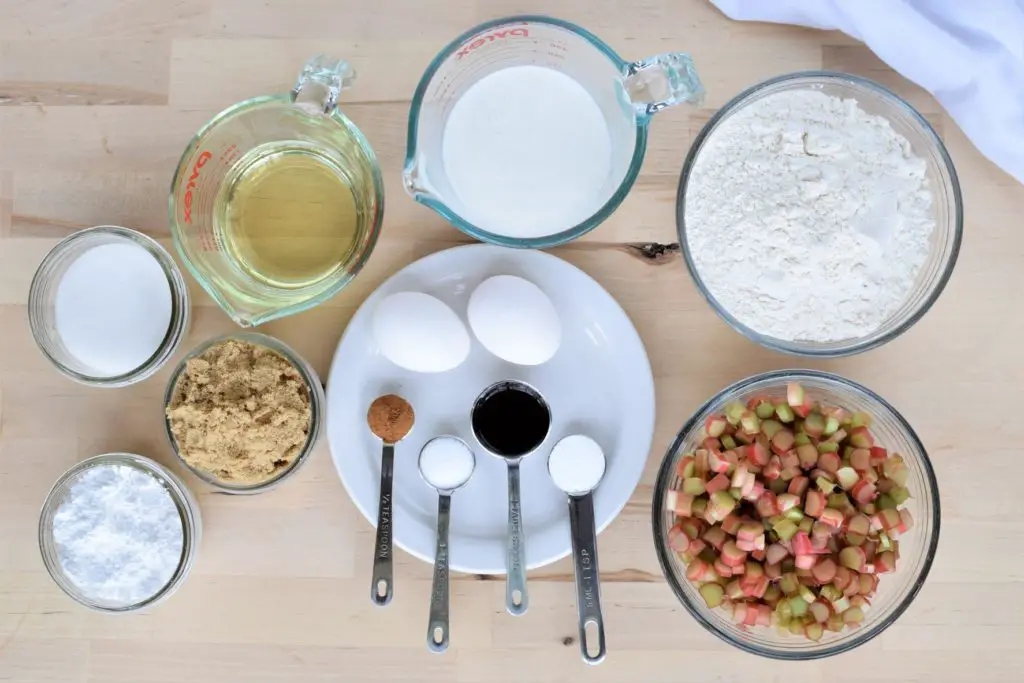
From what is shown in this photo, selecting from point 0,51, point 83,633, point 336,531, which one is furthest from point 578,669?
point 0,51

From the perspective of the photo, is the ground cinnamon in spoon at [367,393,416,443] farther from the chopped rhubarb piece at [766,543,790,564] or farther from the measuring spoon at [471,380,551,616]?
the chopped rhubarb piece at [766,543,790,564]

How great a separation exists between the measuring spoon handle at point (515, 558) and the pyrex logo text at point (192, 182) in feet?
1.81

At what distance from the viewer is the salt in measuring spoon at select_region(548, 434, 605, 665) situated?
99 centimetres

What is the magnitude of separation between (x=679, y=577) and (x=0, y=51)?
1225mm

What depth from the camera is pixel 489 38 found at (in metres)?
0.92

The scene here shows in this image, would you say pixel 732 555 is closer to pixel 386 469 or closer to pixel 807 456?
pixel 807 456

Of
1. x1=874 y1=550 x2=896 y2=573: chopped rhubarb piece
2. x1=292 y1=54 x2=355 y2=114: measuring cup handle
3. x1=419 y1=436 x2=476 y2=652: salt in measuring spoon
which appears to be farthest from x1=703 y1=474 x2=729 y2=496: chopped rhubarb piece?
x1=292 y1=54 x2=355 y2=114: measuring cup handle

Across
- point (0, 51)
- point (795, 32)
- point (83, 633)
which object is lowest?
point (83, 633)

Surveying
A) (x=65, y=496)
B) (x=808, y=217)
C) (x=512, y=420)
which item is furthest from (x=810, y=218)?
(x=65, y=496)

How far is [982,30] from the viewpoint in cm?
98

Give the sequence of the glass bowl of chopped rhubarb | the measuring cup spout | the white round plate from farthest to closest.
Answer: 1. the white round plate
2. the glass bowl of chopped rhubarb
3. the measuring cup spout

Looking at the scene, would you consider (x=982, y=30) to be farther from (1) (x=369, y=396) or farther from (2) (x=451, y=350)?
(1) (x=369, y=396)

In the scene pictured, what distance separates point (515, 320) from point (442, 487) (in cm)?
26

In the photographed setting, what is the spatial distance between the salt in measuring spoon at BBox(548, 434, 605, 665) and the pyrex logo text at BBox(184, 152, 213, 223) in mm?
578
